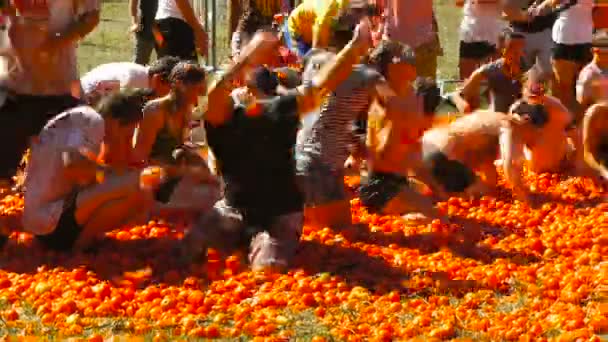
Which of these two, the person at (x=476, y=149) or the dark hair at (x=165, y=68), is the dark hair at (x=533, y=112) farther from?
the dark hair at (x=165, y=68)

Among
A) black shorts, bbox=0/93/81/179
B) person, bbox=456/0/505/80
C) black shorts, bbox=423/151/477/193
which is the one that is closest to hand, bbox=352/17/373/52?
black shorts, bbox=0/93/81/179

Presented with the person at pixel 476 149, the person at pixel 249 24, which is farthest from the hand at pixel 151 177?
the person at pixel 249 24

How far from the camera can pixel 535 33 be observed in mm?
10969

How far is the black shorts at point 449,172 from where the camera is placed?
27.0 ft

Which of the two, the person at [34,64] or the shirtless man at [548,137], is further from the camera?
the shirtless man at [548,137]

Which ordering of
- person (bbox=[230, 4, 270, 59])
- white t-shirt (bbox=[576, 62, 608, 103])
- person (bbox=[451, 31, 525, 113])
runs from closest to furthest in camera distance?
white t-shirt (bbox=[576, 62, 608, 103]) < person (bbox=[451, 31, 525, 113]) < person (bbox=[230, 4, 270, 59])

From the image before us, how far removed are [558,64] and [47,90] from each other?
5.40 metres

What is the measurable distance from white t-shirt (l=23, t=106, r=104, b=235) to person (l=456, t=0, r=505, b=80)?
18.7 ft

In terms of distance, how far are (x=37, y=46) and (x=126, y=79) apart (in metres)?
1.60

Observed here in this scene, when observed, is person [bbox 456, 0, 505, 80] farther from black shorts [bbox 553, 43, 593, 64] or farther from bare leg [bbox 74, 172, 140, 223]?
bare leg [bbox 74, 172, 140, 223]

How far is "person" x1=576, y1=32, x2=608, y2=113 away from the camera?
946 centimetres

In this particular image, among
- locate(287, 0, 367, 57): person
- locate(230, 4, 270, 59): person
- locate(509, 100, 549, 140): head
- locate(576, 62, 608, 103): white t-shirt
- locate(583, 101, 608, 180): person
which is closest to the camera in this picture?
locate(287, 0, 367, 57): person

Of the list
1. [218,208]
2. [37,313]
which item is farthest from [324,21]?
[37,313]

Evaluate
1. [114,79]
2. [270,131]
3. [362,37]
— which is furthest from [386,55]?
[114,79]
